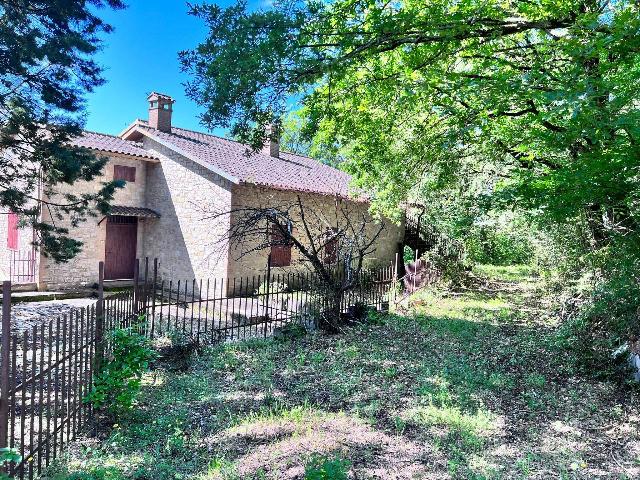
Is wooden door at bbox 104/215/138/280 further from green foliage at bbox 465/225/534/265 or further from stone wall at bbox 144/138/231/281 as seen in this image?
green foliage at bbox 465/225/534/265

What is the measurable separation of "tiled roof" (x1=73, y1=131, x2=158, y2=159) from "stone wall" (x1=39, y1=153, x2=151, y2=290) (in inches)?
10.9

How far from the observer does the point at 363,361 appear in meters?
6.91

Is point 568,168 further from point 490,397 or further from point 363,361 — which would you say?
point 363,361

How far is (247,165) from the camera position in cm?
1617

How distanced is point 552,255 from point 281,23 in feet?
28.0

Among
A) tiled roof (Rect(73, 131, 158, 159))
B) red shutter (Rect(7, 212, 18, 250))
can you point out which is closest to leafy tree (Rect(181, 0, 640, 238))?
tiled roof (Rect(73, 131, 158, 159))

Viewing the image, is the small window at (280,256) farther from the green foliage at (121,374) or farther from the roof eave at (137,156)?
the green foliage at (121,374)

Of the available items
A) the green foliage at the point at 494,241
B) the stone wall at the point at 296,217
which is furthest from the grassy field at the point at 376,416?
the stone wall at the point at 296,217

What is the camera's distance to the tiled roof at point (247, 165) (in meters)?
14.5

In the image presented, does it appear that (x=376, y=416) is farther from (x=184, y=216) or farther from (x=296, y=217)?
(x=184, y=216)

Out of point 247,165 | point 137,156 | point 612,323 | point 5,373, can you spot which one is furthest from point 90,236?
point 612,323

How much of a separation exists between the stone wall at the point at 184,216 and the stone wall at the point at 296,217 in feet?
1.64

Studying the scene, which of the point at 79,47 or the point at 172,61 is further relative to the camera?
the point at 79,47

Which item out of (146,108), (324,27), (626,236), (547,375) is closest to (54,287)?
(146,108)
